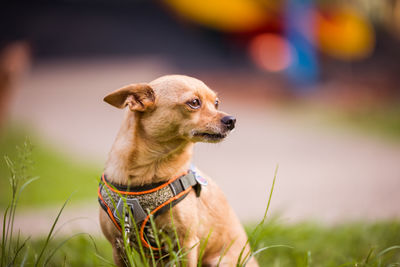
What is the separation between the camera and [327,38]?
40.8ft

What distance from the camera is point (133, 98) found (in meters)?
2.21

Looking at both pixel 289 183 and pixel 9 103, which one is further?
pixel 9 103

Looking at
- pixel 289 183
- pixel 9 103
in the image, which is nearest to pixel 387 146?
pixel 289 183

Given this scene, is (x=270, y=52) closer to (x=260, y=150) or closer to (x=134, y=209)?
(x=260, y=150)

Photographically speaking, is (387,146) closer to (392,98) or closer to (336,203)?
(336,203)

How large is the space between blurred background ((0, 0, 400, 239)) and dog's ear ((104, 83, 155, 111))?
7.93ft

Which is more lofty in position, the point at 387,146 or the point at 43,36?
the point at 43,36

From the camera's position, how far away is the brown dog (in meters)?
2.19

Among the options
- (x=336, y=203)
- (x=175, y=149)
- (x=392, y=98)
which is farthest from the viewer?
(x=392, y=98)

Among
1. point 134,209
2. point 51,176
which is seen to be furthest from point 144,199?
point 51,176

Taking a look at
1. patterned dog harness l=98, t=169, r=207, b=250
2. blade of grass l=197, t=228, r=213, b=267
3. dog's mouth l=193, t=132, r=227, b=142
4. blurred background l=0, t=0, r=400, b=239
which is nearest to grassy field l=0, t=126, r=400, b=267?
patterned dog harness l=98, t=169, r=207, b=250

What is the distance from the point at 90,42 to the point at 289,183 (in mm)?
11772

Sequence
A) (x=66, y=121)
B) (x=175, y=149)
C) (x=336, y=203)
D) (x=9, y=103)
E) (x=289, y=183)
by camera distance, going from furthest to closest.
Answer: (x=66, y=121)
(x=9, y=103)
(x=289, y=183)
(x=336, y=203)
(x=175, y=149)

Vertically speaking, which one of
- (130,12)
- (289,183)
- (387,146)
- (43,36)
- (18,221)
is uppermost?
(130,12)
